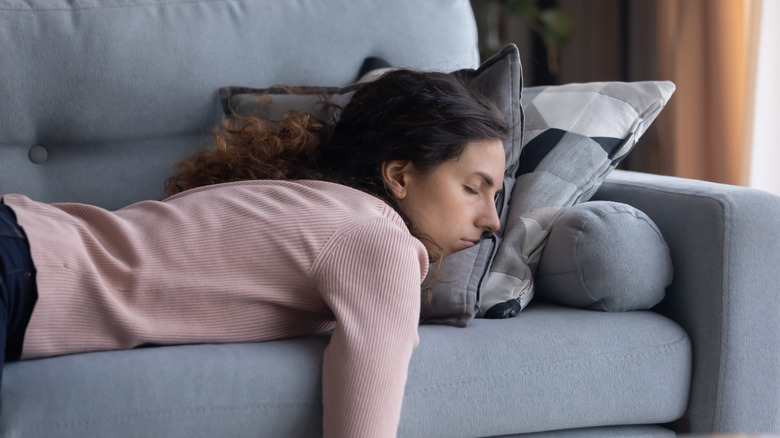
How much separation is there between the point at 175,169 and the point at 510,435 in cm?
84

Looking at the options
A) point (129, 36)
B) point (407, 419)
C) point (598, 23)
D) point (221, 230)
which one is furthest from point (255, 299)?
point (598, 23)

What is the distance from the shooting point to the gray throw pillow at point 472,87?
121cm

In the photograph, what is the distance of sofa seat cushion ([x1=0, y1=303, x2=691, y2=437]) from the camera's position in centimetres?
93

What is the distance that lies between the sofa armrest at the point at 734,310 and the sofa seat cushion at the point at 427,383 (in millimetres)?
42

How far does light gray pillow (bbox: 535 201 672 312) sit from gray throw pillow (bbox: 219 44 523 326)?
124mm

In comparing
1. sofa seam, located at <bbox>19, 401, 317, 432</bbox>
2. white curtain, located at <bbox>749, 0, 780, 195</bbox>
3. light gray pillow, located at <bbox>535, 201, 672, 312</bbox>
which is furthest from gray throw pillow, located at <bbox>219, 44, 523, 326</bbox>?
white curtain, located at <bbox>749, 0, 780, 195</bbox>

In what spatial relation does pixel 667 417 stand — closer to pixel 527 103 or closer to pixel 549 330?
pixel 549 330

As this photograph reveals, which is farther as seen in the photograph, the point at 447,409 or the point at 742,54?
the point at 742,54

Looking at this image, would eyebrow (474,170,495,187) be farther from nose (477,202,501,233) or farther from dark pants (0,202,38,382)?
dark pants (0,202,38,382)

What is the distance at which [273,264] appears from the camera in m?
1.06

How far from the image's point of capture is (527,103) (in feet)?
5.19

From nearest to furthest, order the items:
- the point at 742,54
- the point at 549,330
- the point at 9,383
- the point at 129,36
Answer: the point at 9,383 < the point at 549,330 < the point at 129,36 < the point at 742,54

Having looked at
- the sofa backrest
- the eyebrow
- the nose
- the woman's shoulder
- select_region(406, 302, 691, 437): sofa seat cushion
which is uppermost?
the sofa backrest

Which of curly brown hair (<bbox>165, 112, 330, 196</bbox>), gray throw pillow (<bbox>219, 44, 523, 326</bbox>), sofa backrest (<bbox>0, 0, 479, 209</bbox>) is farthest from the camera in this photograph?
sofa backrest (<bbox>0, 0, 479, 209</bbox>)
